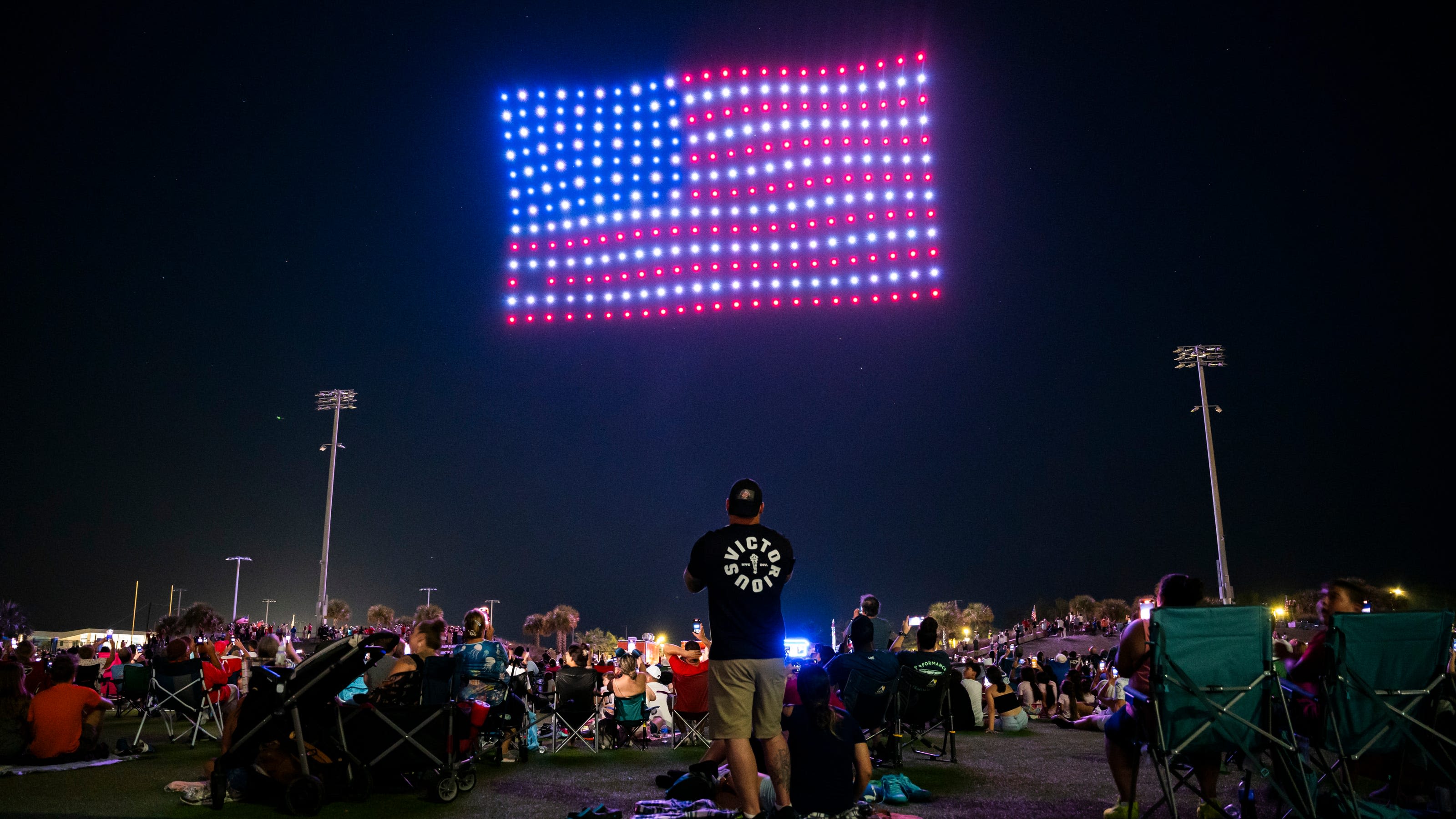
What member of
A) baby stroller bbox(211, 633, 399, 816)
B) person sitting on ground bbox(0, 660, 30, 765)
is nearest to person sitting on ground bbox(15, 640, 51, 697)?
person sitting on ground bbox(0, 660, 30, 765)

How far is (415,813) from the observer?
17.0 ft

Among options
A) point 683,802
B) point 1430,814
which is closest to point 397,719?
point 683,802

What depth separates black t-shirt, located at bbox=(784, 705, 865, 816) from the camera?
4258mm

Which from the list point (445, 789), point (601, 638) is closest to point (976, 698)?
point (445, 789)

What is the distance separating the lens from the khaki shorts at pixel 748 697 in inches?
169

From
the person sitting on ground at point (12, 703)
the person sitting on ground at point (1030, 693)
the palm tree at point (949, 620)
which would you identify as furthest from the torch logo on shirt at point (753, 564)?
the palm tree at point (949, 620)

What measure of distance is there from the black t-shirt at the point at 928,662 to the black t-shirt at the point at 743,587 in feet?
11.5

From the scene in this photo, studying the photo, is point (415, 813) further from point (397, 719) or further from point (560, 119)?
point (560, 119)

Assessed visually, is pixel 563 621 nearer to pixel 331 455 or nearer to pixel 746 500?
pixel 331 455

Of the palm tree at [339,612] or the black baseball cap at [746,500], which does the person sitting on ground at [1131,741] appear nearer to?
the black baseball cap at [746,500]

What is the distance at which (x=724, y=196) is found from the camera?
13.7 metres

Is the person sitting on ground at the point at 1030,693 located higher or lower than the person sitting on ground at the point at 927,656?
lower

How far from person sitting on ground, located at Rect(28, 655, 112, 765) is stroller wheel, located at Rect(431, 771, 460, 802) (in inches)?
161

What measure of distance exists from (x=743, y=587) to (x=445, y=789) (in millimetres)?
2794
